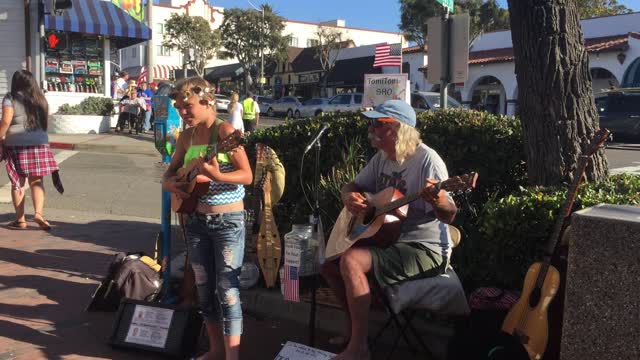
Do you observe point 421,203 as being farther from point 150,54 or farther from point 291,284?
point 150,54

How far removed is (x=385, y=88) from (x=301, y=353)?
17.5 ft

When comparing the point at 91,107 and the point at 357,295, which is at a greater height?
the point at 91,107

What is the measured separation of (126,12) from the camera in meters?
20.3

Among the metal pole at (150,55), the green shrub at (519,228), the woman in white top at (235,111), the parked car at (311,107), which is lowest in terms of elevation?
the green shrub at (519,228)

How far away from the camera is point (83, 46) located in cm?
2053

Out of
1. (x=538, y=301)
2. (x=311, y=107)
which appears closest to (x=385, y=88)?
(x=538, y=301)

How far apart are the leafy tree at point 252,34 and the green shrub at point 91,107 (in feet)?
101

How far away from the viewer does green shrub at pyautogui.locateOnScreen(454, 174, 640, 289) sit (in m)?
3.76

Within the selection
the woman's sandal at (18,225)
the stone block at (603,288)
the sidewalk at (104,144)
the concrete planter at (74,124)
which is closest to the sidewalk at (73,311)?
the woman's sandal at (18,225)

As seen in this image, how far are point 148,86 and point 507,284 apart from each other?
56.3ft

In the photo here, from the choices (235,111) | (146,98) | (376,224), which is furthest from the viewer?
(146,98)

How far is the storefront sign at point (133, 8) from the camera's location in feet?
63.6

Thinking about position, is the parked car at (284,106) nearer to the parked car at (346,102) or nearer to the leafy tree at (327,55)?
the parked car at (346,102)

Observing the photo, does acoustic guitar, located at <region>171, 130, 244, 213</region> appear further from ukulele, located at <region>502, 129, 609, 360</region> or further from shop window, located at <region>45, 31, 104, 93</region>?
shop window, located at <region>45, 31, 104, 93</region>
